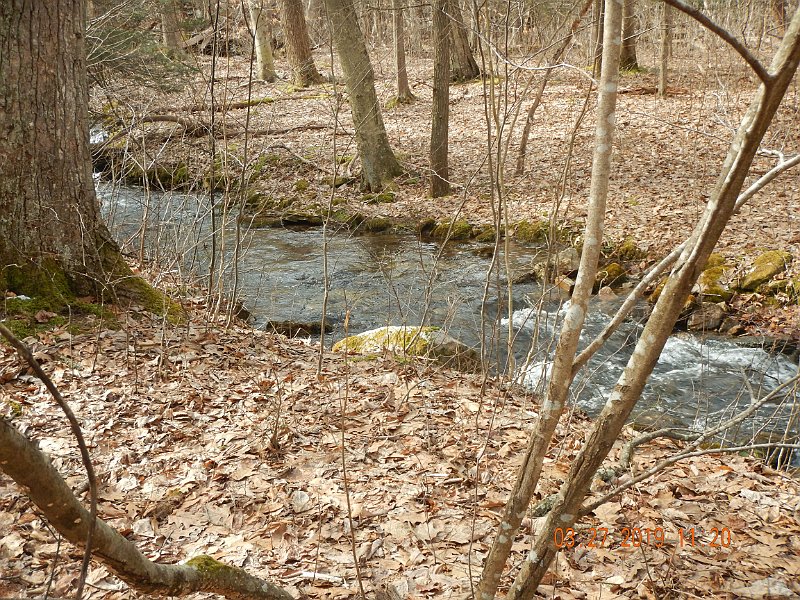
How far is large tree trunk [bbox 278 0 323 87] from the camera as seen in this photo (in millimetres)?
16812

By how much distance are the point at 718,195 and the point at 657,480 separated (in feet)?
8.18

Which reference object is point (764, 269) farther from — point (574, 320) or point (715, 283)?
point (574, 320)

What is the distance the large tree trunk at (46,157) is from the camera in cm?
463

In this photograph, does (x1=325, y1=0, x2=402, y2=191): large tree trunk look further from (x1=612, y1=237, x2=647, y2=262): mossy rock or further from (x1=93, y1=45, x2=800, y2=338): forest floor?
(x1=612, y1=237, x2=647, y2=262): mossy rock

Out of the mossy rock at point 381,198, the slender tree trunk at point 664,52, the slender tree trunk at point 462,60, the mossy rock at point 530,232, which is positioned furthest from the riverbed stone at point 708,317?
the slender tree trunk at point 462,60

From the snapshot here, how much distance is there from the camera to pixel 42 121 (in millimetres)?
4766

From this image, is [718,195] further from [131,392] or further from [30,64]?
[30,64]

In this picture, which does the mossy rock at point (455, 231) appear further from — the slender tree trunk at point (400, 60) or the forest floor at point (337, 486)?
the slender tree trunk at point (400, 60)

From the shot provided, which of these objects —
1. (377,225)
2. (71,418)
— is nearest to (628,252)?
(377,225)

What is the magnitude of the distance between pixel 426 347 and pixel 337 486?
238 centimetres

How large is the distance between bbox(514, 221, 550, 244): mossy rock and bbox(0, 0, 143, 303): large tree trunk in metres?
6.68

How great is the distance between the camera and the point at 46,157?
190 inches
